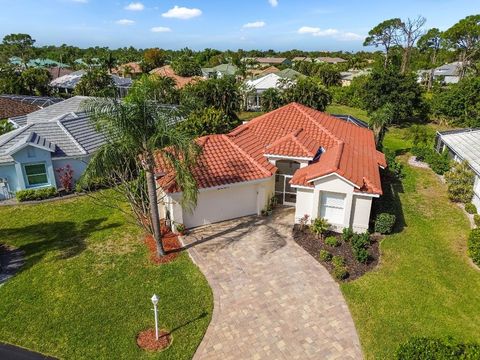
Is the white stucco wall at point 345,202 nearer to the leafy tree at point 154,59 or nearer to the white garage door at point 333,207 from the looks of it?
the white garage door at point 333,207

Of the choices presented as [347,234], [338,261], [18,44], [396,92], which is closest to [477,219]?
[347,234]

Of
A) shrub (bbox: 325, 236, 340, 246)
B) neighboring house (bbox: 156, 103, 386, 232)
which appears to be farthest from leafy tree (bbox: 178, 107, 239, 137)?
shrub (bbox: 325, 236, 340, 246)

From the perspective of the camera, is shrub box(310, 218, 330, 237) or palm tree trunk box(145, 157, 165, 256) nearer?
palm tree trunk box(145, 157, 165, 256)

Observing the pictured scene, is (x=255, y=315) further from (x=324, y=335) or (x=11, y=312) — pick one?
(x=11, y=312)

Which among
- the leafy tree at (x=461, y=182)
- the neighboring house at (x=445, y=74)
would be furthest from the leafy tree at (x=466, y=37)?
the leafy tree at (x=461, y=182)

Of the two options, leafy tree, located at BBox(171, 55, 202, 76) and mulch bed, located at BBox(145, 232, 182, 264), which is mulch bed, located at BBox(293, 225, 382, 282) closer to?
mulch bed, located at BBox(145, 232, 182, 264)

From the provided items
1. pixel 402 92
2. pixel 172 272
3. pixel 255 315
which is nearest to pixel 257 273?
pixel 255 315

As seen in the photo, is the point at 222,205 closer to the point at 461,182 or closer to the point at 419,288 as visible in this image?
the point at 419,288
